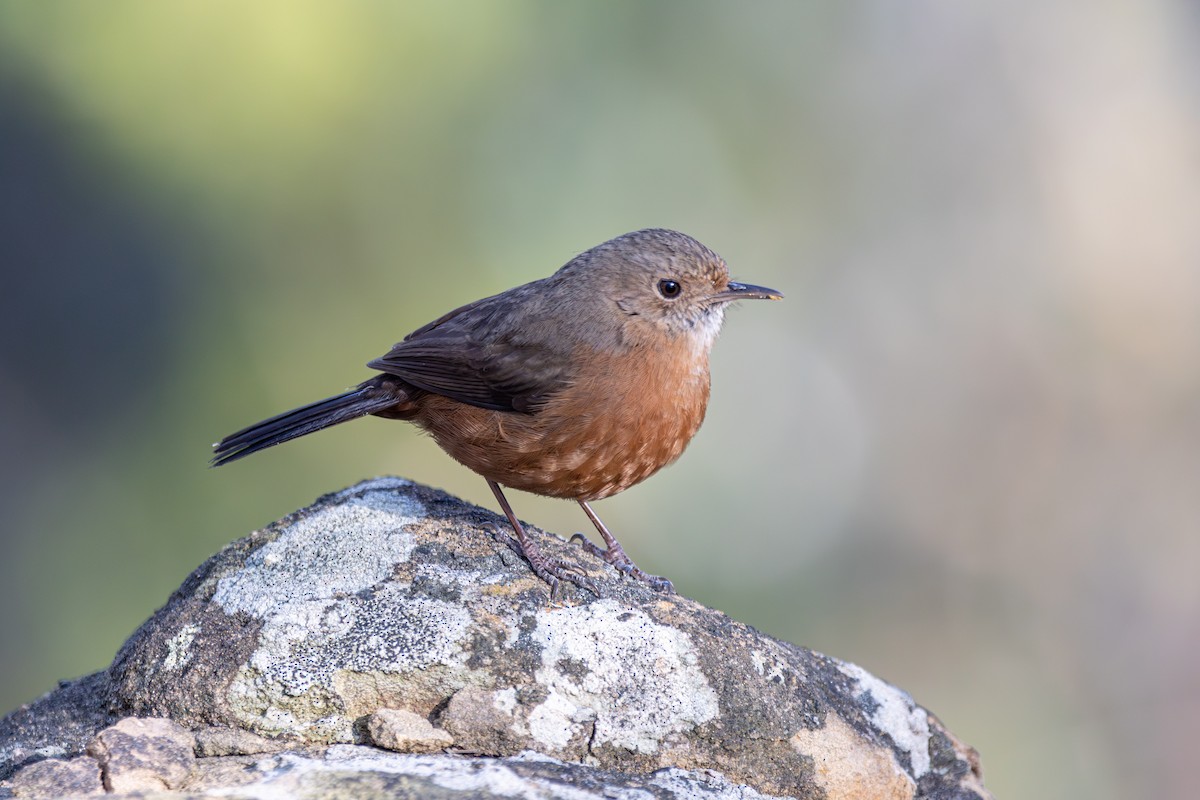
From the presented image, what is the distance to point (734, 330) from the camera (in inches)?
408

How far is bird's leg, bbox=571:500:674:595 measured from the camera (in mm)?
5137

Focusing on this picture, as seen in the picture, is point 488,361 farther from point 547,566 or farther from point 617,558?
point 547,566

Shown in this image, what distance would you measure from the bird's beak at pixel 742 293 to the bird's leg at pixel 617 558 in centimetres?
114

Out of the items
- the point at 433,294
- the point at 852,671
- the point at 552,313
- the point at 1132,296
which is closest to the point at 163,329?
the point at 433,294

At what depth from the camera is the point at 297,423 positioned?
547 cm

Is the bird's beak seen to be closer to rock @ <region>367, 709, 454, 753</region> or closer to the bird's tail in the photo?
the bird's tail

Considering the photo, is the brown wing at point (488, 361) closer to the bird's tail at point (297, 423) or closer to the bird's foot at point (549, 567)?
the bird's tail at point (297, 423)

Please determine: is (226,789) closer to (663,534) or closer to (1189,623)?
(663,534)

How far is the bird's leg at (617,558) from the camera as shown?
514 cm

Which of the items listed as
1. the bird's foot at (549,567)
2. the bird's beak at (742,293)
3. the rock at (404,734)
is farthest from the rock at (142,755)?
the bird's beak at (742,293)

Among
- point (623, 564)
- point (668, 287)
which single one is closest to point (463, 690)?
point (623, 564)

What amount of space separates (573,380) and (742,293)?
95 cm

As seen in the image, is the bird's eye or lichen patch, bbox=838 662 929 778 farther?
the bird's eye

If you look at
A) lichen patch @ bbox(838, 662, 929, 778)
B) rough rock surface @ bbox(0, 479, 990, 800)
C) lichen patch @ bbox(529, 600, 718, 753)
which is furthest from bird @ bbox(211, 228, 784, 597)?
lichen patch @ bbox(838, 662, 929, 778)
